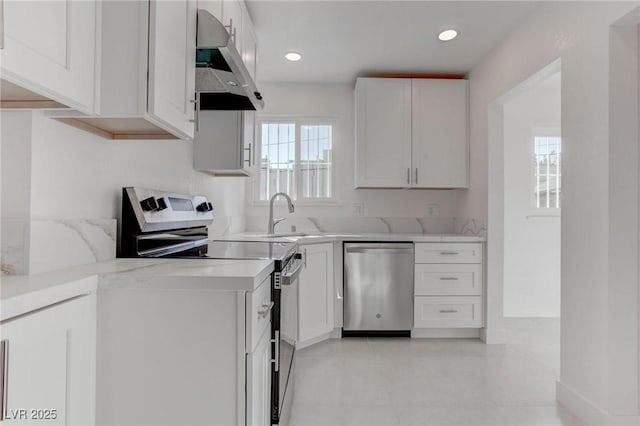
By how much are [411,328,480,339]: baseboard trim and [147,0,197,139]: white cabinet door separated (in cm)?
264

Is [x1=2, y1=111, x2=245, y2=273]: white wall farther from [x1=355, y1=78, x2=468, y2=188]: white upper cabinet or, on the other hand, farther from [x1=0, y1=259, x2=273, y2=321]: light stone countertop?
[x1=355, y1=78, x2=468, y2=188]: white upper cabinet

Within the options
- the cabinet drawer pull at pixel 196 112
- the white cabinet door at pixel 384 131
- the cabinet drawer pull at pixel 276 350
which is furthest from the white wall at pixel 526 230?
the cabinet drawer pull at pixel 196 112

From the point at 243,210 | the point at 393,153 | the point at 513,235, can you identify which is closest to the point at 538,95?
the point at 513,235

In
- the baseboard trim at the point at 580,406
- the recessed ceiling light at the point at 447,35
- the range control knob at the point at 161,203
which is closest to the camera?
the range control knob at the point at 161,203

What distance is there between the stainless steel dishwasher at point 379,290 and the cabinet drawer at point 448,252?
145 mm

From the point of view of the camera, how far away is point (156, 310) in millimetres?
1068

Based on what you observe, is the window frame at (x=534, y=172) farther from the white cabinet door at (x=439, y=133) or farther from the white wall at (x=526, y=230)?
the white cabinet door at (x=439, y=133)

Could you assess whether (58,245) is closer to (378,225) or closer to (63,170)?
(63,170)

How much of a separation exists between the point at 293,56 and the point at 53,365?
289 centimetres

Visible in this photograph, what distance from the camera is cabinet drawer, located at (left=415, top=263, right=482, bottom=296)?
3189 millimetres

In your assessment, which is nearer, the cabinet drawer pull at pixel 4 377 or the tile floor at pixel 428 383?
the cabinet drawer pull at pixel 4 377

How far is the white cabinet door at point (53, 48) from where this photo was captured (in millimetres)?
786

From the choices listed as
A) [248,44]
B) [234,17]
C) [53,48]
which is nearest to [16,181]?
[53,48]

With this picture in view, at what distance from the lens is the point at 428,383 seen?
232cm
